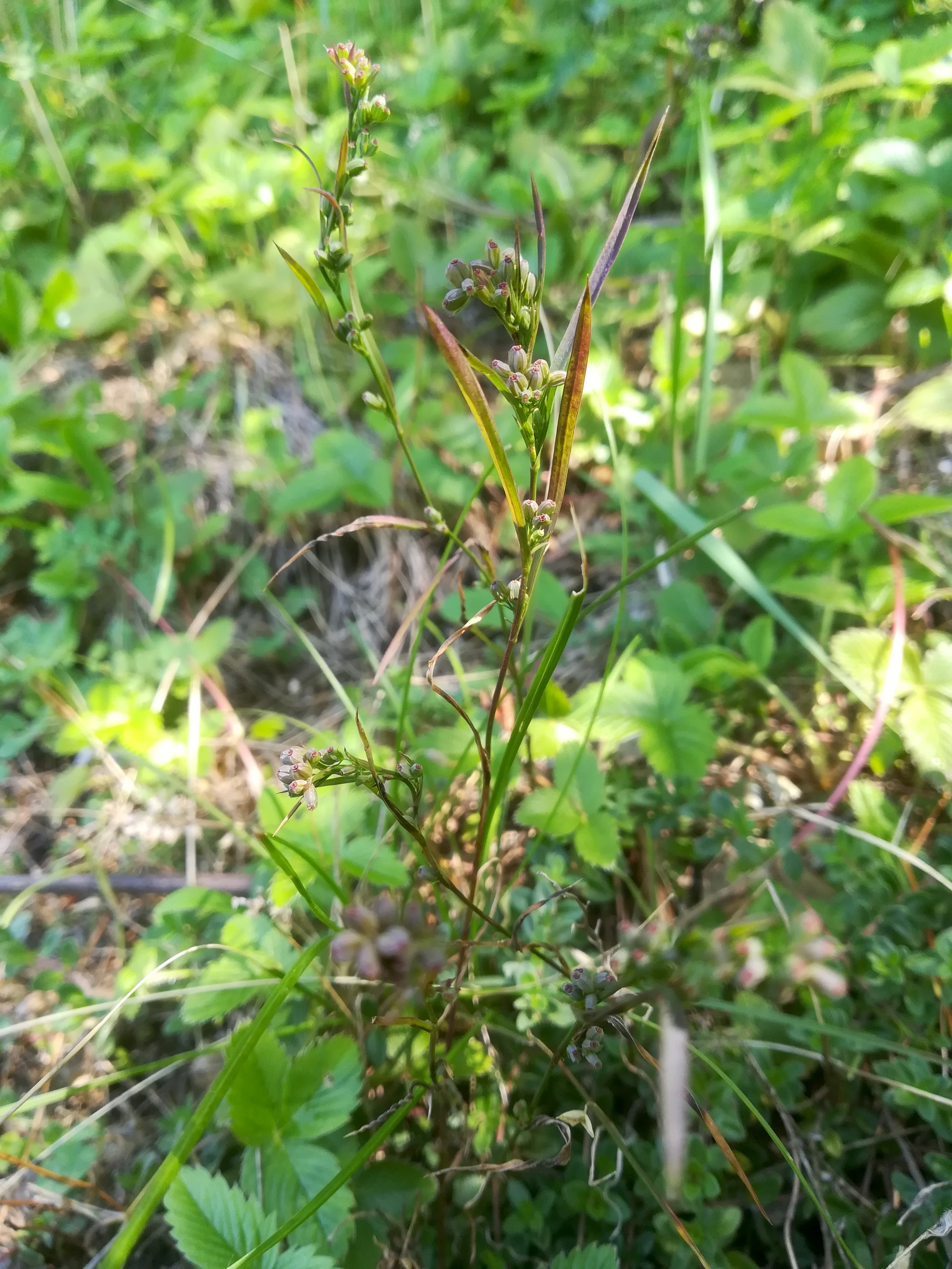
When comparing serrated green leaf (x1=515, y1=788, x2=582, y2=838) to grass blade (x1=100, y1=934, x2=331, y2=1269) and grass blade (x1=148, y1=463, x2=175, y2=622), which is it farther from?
grass blade (x1=148, y1=463, x2=175, y2=622)

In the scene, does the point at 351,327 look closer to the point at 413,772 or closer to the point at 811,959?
the point at 413,772

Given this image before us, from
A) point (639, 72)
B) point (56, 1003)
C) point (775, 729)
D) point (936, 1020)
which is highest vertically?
point (639, 72)

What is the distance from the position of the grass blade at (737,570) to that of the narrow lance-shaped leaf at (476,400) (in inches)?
28.3

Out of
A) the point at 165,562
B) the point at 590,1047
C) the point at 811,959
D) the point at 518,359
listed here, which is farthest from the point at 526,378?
the point at 165,562

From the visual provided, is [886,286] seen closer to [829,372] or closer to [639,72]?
[829,372]

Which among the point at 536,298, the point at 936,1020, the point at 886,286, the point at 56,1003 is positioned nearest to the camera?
the point at 536,298

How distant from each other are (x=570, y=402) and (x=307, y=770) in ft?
1.30

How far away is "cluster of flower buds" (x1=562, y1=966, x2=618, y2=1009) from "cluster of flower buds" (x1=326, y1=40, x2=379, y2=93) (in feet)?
2.94

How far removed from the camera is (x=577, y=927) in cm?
106

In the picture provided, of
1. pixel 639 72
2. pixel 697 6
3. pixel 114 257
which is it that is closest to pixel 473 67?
pixel 639 72

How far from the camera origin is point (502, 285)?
603 mm

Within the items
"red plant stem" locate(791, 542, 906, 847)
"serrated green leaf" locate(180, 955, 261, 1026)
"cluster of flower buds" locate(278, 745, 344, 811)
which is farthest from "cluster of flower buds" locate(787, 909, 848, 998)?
"serrated green leaf" locate(180, 955, 261, 1026)

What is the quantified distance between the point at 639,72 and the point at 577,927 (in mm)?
2758

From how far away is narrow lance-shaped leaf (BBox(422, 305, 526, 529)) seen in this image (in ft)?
2.11
